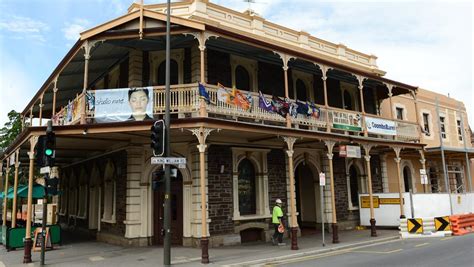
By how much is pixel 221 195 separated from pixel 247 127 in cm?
304

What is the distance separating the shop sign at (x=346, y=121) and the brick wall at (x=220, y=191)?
477cm

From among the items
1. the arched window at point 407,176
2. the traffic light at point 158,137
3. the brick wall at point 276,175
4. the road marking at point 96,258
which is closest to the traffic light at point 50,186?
the road marking at point 96,258

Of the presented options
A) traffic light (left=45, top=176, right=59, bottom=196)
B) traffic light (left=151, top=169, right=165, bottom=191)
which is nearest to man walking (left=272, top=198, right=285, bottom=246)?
traffic light (left=151, top=169, right=165, bottom=191)

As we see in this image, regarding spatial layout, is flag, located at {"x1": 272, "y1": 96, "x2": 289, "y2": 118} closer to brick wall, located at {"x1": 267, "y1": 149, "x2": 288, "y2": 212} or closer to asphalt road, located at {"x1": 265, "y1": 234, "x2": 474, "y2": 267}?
brick wall, located at {"x1": 267, "y1": 149, "x2": 288, "y2": 212}

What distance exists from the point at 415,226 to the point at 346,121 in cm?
507

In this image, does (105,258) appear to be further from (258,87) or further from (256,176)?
(258,87)

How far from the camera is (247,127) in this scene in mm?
12656

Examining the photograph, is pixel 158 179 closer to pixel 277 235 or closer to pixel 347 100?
pixel 277 235

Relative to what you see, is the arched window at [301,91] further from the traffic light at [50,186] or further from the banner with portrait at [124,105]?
the traffic light at [50,186]

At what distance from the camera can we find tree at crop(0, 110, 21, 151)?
32250mm

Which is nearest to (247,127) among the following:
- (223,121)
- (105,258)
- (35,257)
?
(223,121)

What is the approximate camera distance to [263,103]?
1348 cm

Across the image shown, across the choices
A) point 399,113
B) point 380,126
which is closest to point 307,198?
point 380,126

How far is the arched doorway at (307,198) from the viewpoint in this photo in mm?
18562
